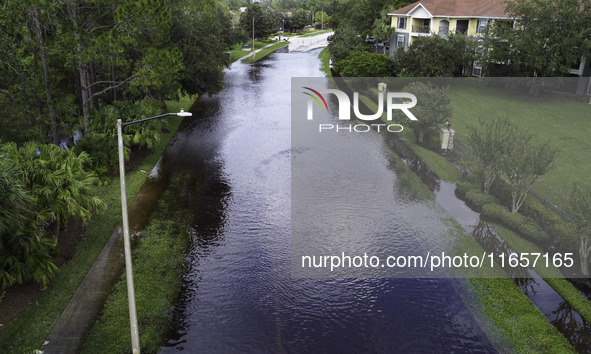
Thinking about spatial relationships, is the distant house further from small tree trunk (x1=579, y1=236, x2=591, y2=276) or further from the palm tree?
the palm tree

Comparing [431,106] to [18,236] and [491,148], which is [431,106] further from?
[18,236]

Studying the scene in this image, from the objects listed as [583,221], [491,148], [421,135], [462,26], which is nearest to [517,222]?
[583,221]

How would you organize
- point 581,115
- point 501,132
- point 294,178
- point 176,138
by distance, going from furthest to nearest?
1. point 581,115
2. point 176,138
3. point 294,178
4. point 501,132

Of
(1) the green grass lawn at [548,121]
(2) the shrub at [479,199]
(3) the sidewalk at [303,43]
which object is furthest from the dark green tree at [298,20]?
(2) the shrub at [479,199]

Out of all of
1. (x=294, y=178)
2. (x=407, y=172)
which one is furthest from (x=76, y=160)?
(x=407, y=172)

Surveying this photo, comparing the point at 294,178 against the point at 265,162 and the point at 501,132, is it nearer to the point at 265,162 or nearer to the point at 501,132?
the point at 265,162
